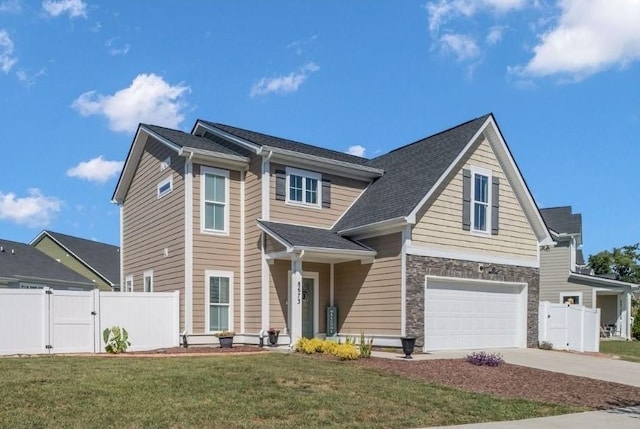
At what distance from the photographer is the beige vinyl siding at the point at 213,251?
1839cm

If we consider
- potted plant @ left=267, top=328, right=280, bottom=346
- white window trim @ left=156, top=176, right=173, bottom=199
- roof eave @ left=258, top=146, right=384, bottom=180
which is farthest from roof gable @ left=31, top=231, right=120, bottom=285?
potted plant @ left=267, top=328, right=280, bottom=346

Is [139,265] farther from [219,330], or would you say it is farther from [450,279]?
[450,279]

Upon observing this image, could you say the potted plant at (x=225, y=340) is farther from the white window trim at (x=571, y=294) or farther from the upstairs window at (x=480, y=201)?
the white window trim at (x=571, y=294)

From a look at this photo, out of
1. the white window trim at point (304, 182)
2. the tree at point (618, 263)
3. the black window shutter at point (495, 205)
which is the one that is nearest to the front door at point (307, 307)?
the white window trim at point (304, 182)

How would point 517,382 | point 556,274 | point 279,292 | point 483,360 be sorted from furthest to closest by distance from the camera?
1. point 556,274
2. point 279,292
3. point 483,360
4. point 517,382

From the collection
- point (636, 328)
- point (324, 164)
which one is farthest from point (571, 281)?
point (324, 164)

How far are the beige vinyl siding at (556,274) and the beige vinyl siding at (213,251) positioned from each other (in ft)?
66.0

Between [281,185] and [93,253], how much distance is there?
2930 centimetres

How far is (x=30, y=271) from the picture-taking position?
31.5 meters

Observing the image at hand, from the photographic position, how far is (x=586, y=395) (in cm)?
1188

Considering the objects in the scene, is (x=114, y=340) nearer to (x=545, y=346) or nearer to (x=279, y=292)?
(x=279, y=292)

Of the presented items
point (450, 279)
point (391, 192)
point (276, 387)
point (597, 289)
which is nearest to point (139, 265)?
point (391, 192)

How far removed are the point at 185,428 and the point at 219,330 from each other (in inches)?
Answer: 443

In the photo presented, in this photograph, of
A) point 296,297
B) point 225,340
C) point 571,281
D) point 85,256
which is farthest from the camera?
point 85,256
